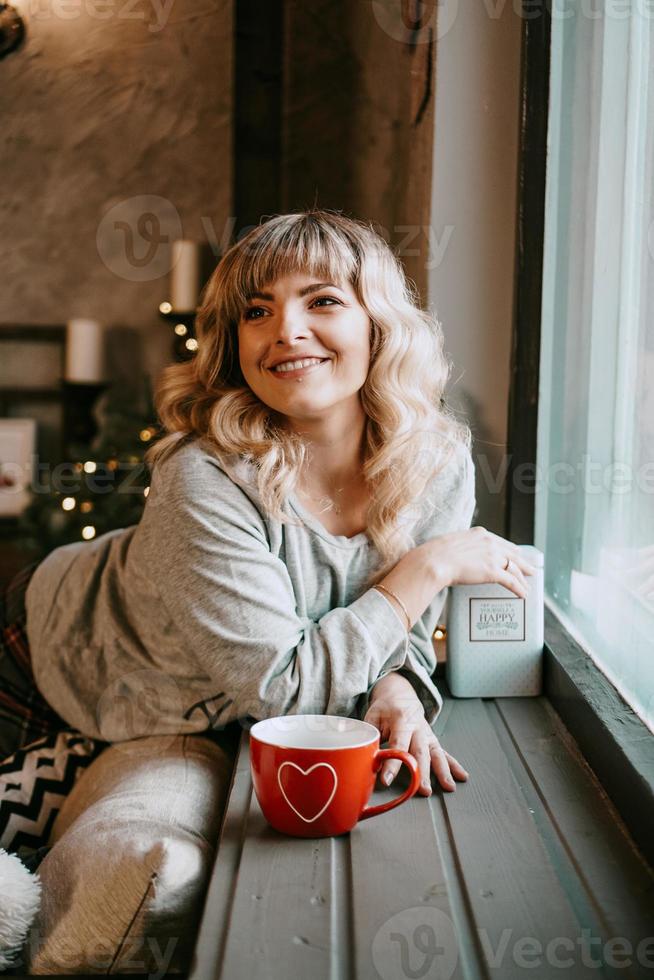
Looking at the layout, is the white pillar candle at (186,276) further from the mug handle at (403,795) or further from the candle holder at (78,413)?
the mug handle at (403,795)

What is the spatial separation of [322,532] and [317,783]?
458 millimetres

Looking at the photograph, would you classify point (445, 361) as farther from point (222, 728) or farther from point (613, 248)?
point (222, 728)

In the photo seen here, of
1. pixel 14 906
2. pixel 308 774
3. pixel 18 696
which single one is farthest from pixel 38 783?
pixel 308 774

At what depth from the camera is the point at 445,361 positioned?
1502mm

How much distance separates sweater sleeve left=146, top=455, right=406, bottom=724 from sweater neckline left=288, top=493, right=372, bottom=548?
0.07 metres

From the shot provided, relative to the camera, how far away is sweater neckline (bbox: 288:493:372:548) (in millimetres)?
1261

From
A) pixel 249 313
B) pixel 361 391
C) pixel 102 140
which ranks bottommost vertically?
pixel 361 391

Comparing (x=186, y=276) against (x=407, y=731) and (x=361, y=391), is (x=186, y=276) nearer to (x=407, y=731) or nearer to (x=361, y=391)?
(x=361, y=391)

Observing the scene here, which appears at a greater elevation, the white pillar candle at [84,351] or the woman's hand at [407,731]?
the white pillar candle at [84,351]

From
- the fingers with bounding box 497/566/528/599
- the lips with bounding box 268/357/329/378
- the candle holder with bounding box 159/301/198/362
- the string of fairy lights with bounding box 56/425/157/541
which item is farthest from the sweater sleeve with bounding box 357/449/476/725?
the candle holder with bounding box 159/301/198/362

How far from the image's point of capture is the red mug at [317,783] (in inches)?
33.8

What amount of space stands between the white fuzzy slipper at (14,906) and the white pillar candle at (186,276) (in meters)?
2.33

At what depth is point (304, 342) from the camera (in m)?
1.24

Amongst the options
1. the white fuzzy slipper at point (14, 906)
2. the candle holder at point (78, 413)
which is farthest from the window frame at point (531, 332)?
A: the candle holder at point (78, 413)
